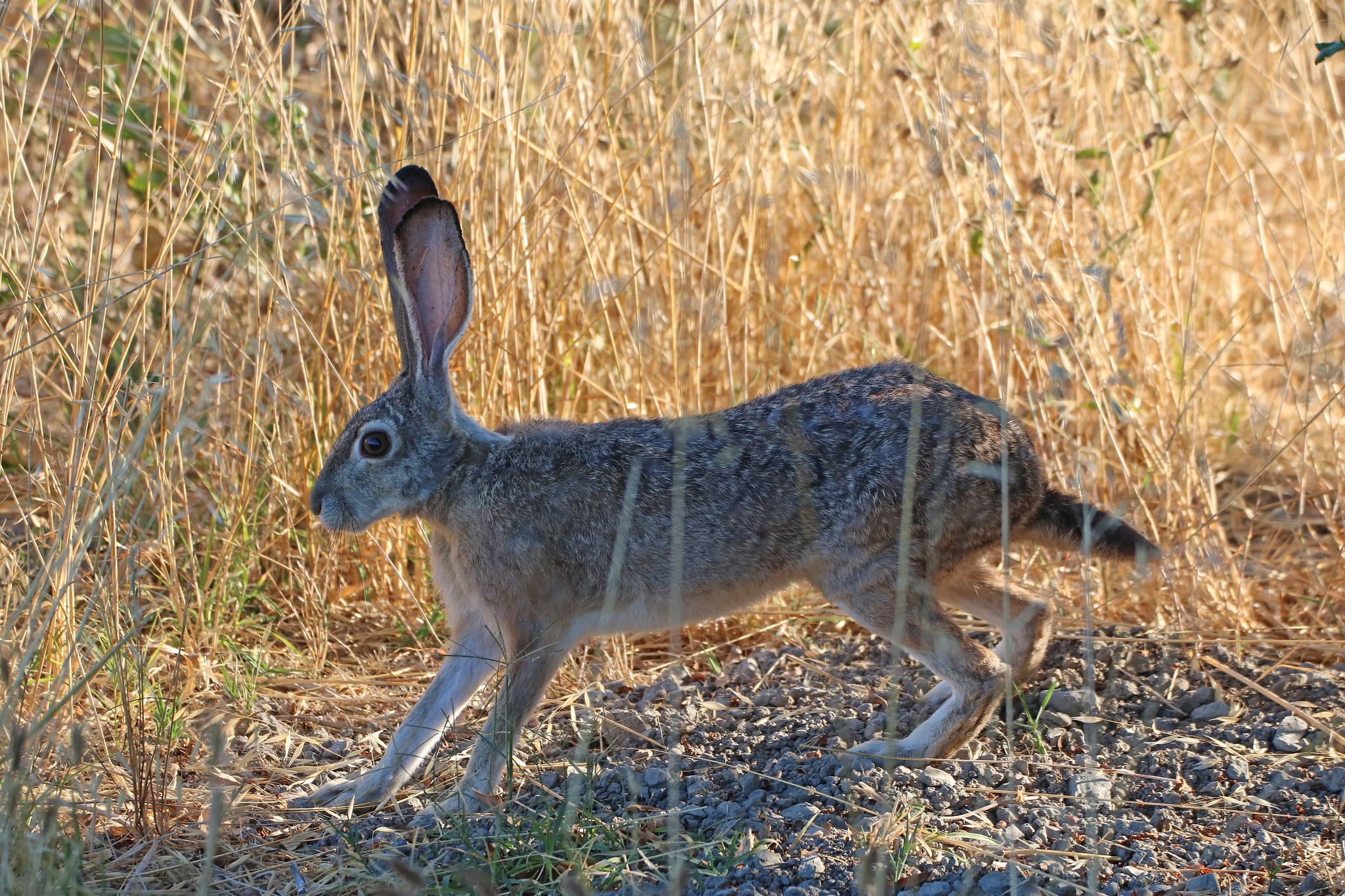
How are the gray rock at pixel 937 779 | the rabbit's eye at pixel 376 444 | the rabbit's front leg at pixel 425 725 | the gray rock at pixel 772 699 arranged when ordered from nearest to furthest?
the gray rock at pixel 937 779
the rabbit's front leg at pixel 425 725
the rabbit's eye at pixel 376 444
the gray rock at pixel 772 699

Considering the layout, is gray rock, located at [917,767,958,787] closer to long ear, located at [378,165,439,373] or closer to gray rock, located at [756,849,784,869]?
gray rock, located at [756,849,784,869]

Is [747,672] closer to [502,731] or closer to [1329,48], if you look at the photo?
[502,731]

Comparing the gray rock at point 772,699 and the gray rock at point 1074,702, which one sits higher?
the gray rock at point 772,699

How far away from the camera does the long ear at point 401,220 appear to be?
3.59 meters

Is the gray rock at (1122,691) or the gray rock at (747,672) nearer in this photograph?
the gray rock at (1122,691)

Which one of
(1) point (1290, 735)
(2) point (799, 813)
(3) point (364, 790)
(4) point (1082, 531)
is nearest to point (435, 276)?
(3) point (364, 790)

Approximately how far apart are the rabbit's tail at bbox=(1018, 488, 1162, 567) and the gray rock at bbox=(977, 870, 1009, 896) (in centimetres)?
110

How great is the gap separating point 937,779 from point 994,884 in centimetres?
54

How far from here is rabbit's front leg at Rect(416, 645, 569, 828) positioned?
3312 millimetres

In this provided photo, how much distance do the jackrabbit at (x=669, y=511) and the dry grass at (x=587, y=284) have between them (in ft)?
1.10

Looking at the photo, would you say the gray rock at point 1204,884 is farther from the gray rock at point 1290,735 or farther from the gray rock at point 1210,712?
the gray rock at point 1210,712

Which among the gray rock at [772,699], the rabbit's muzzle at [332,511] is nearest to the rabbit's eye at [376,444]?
the rabbit's muzzle at [332,511]

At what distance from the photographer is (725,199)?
5082 mm

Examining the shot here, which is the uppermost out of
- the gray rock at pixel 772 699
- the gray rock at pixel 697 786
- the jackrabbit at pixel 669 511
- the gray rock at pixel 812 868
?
the jackrabbit at pixel 669 511
